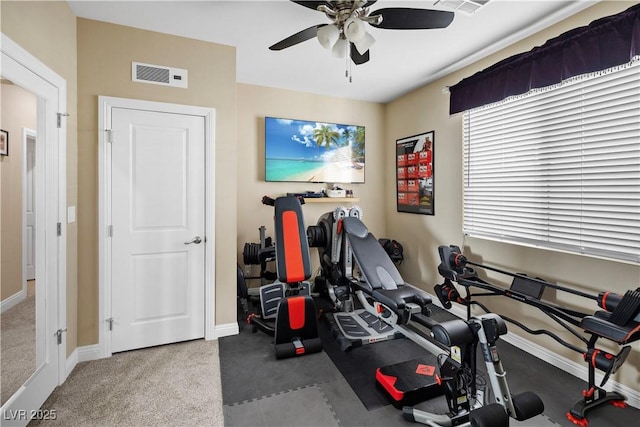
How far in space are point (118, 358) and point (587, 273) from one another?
3.87 meters

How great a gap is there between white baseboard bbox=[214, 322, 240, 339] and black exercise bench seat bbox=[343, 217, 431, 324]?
1.29m

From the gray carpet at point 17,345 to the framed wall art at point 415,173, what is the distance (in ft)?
12.8

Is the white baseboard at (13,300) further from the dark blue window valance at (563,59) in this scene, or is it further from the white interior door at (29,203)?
the dark blue window valance at (563,59)

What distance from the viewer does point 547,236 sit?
8.37 feet

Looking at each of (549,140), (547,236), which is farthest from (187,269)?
(549,140)

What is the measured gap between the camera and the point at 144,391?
83.4 inches

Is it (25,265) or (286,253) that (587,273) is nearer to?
(286,253)

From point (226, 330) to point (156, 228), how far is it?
1.20 metres

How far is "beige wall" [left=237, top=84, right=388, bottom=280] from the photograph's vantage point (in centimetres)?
394

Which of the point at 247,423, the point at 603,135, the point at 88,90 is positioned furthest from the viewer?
the point at 88,90

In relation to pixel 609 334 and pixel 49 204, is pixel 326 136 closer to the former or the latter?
pixel 49 204

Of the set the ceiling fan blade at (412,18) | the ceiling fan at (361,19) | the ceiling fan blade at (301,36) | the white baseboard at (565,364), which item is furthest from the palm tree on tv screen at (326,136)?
the white baseboard at (565,364)

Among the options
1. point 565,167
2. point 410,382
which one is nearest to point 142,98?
point 410,382

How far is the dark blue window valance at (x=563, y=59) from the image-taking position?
1.96 meters
